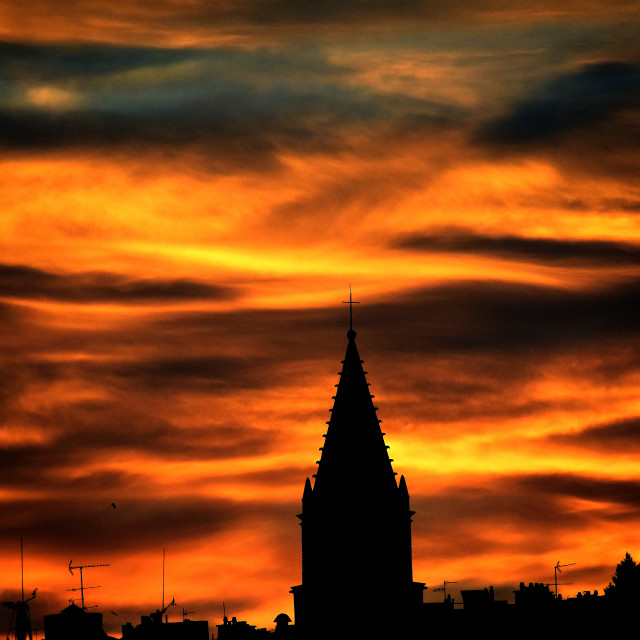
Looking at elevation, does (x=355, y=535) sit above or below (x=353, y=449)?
A: below

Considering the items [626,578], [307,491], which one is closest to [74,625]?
[307,491]

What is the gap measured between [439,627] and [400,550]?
5.97 metres

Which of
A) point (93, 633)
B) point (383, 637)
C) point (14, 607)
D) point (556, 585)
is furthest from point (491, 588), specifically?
point (14, 607)

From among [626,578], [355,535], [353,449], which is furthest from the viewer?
[626,578]

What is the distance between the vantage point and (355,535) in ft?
385

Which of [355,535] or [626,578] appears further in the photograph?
[626,578]

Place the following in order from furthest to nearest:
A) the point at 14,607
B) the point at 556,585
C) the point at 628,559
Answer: the point at 628,559, the point at 556,585, the point at 14,607

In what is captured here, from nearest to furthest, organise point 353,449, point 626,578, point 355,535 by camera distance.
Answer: point 353,449 → point 355,535 → point 626,578

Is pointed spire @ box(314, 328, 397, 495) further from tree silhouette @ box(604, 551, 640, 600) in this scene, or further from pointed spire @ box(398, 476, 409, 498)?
tree silhouette @ box(604, 551, 640, 600)

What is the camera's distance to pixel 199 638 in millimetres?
123062

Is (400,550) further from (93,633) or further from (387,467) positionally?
(93,633)

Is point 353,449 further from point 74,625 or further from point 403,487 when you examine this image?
point 74,625

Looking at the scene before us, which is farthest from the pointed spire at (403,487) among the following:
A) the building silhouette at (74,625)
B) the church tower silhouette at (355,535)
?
the building silhouette at (74,625)

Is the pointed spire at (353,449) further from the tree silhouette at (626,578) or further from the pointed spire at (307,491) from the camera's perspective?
the tree silhouette at (626,578)
